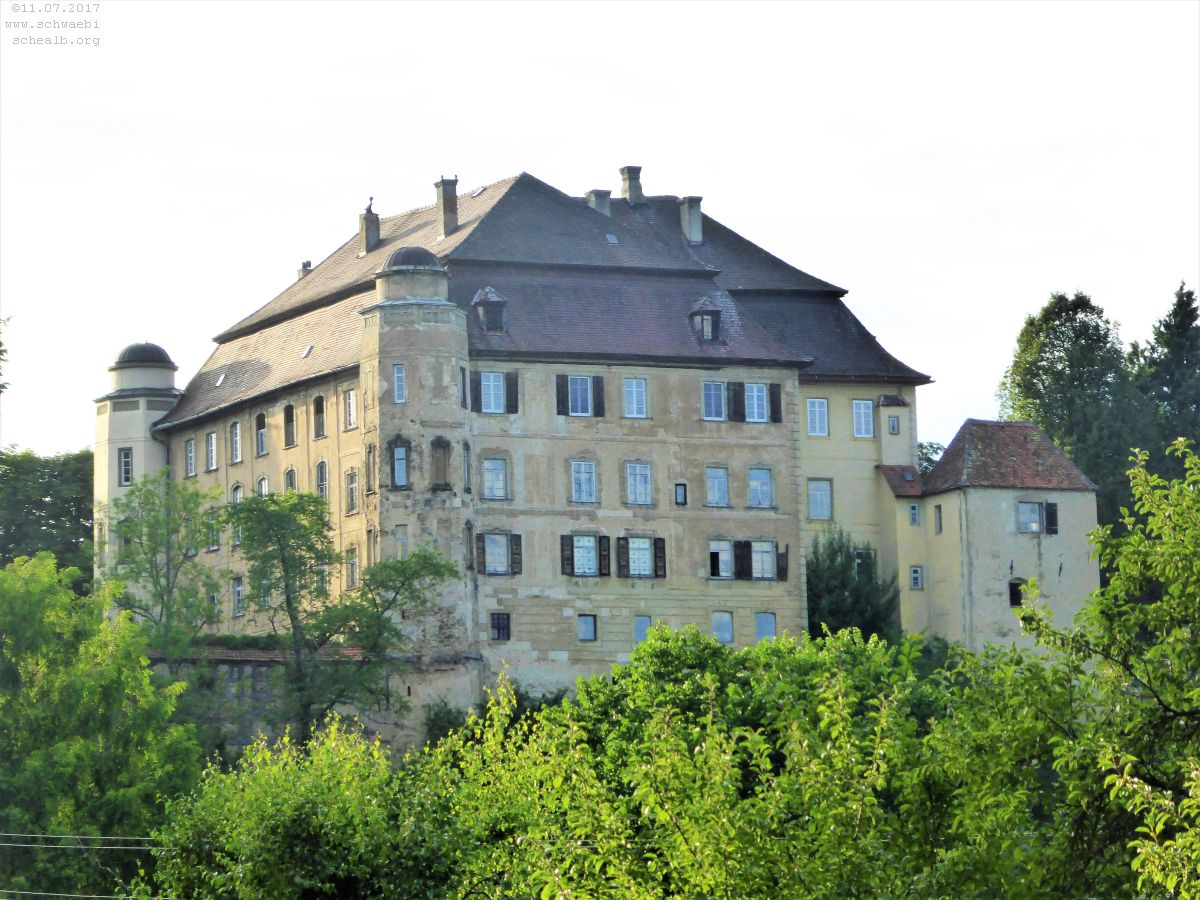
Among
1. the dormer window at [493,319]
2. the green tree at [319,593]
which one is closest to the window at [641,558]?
the dormer window at [493,319]

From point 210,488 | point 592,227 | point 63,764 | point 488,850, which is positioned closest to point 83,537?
point 210,488

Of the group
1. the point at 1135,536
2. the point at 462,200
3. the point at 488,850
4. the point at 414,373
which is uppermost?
the point at 462,200

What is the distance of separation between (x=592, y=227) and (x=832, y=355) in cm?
881

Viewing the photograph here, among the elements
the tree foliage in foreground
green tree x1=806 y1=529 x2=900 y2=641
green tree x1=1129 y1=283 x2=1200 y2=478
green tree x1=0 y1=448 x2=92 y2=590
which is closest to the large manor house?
green tree x1=806 y1=529 x2=900 y2=641

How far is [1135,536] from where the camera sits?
3478 cm

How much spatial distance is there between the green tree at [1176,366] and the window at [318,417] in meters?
36.3

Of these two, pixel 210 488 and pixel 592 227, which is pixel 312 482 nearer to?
pixel 210 488

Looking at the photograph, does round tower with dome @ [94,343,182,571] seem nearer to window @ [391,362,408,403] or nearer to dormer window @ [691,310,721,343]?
window @ [391,362,408,403]

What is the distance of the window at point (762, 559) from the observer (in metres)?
92.6

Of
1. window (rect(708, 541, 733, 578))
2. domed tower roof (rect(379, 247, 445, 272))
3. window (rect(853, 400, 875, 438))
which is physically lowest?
window (rect(708, 541, 733, 578))

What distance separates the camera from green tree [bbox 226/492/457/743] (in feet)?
266

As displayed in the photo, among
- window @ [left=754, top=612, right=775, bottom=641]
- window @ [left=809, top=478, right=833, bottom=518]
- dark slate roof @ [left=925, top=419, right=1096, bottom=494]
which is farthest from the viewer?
window @ [left=809, top=478, right=833, bottom=518]

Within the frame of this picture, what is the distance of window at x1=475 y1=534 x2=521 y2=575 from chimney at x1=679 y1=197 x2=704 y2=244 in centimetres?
1623

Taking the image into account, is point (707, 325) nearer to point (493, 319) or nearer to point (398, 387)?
point (493, 319)
